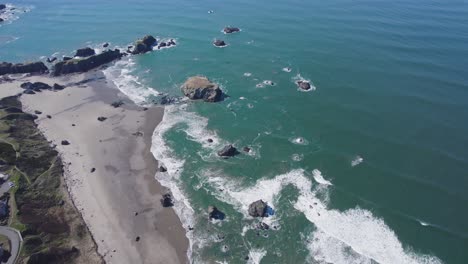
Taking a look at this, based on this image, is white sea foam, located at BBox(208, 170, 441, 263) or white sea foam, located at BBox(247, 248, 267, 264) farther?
white sea foam, located at BBox(208, 170, 441, 263)

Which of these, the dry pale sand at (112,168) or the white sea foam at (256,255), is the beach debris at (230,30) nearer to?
the dry pale sand at (112,168)

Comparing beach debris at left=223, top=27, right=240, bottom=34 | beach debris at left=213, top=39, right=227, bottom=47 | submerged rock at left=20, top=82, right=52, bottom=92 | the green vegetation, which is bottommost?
submerged rock at left=20, top=82, right=52, bottom=92

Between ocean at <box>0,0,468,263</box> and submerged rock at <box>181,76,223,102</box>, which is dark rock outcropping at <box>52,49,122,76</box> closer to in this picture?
ocean at <box>0,0,468,263</box>

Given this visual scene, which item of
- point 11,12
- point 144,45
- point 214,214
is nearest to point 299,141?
point 214,214

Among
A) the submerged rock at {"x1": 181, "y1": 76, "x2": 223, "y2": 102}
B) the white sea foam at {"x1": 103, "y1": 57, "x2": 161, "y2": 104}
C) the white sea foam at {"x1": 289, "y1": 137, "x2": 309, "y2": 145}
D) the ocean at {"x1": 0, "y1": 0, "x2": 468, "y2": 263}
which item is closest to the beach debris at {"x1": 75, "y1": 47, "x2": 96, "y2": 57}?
the ocean at {"x1": 0, "y1": 0, "x2": 468, "y2": 263}

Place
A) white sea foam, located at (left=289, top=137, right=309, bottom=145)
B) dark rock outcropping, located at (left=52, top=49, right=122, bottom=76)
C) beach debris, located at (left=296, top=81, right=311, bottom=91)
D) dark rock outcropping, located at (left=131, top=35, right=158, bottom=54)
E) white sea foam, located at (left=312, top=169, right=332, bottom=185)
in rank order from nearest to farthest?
white sea foam, located at (left=312, top=169, right=332, bottom=185) → white sea foam, located at (left=289, top=137, right=309, bottom=145) → beach debris, located at (left=296, top=81, right=311, bottom=91) → dark rock outcropping, located at (left=52, top=49, right=122, bottom=76) → dark rock outcropping, located at (left=131, top=35, right=158, bottom=54)

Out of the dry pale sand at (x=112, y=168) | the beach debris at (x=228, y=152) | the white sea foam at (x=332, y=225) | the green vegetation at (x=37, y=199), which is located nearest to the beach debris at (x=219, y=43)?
the dry pale sand at (x=112, y=168)

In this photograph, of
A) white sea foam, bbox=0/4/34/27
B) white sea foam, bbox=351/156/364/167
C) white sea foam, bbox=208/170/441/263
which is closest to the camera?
white sea foam, bbox=208/170/441/263
